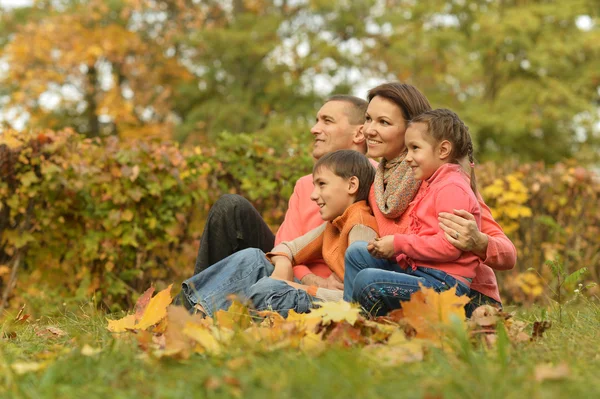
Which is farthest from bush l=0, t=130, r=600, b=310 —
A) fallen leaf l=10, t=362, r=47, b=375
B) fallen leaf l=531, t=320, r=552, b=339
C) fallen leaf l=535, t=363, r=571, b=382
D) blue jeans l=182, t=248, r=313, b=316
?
fallen leaf l=535, t=363, r=571, b=382

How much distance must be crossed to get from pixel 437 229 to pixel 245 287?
3.56 feet

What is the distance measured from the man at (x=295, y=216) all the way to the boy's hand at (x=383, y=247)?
2.24 ft

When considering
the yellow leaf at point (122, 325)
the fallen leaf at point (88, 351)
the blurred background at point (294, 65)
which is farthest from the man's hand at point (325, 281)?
the blurred background at point (294, 65)

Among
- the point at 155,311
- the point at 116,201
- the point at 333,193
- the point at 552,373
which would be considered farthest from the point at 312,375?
the point at 116,201

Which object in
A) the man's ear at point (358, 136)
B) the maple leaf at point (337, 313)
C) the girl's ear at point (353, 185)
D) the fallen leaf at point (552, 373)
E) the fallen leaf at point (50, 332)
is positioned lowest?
the fallen leaf at point (50, 332)

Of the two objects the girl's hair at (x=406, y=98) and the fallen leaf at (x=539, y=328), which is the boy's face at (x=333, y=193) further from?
the fallen leaf at (x=539, y=328)

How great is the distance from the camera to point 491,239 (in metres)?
3.16

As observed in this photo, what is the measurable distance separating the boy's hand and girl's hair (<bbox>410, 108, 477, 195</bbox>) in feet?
1.73

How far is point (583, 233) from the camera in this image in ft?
21.5

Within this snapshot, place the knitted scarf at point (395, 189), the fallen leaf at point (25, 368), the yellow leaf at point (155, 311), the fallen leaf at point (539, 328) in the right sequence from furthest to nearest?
the knitted scarf at point (395, 189) → the yellow leaf at point (155, 311) → the fallen leaf at point (539, 328) → the fallen leaf at point (25, 368)

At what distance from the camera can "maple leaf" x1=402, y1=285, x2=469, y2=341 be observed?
257 cm

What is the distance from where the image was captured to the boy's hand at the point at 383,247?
10.0 ft

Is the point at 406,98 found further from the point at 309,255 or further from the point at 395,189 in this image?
the point at 309,255

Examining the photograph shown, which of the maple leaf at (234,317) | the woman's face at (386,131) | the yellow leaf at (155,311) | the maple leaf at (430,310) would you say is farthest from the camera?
the woman's face at (386,131)
